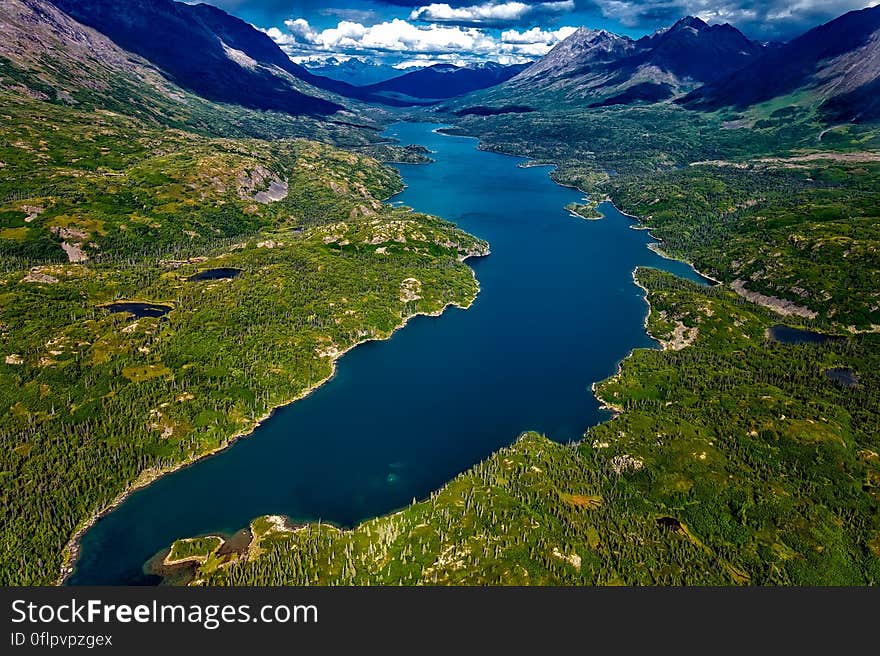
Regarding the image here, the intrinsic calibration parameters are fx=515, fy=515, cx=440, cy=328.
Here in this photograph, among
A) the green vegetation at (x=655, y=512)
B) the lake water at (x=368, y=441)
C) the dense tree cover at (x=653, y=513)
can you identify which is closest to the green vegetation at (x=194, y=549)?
the lake water at (x=368, y=441)

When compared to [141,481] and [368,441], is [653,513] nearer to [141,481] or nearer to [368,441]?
[368,441]

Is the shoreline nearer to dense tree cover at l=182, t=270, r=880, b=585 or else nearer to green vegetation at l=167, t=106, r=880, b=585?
dense tree cover at l=182, t=270, r=880, b=585

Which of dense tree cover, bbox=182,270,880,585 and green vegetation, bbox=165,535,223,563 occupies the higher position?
dense tree cover, bbox=182,270,880,585

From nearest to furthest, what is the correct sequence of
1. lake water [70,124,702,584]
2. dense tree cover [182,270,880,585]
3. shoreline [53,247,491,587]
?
1. dense tree cover [182,270,880,585]
2. shoreline [53,247,491,587]
3. lake water [70,124,702,584]

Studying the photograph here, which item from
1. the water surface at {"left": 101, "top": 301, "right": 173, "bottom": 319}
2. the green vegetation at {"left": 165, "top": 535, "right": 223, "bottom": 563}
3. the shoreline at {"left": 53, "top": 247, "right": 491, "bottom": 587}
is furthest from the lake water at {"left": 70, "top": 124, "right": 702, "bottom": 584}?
the water surface at {"left": 101, "top": 301, "right": 173, "bottom": 319}

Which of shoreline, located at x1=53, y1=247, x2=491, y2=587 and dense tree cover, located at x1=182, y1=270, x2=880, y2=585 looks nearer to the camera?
dense tree cover, located at x1=182, y1=270, x2=880, y2=585

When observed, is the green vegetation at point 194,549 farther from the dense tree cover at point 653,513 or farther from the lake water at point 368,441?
Result: the dense tree cover at point 653,513

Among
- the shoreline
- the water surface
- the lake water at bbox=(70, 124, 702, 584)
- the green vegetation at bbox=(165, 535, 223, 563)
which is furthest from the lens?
the water surface

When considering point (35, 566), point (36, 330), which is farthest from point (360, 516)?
point (36, 330)

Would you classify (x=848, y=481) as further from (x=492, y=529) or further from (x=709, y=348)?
(x=492, y=529)
